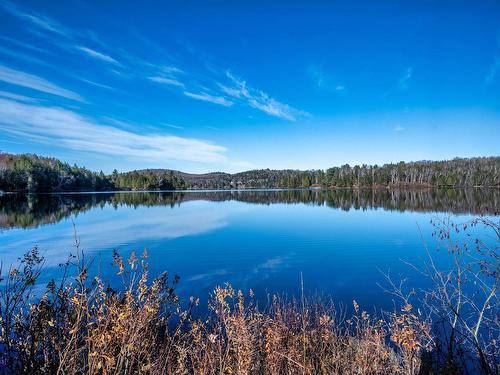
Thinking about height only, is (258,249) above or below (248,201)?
below

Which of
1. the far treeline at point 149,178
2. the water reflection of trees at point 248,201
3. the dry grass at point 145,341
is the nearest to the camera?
the dry grass at point 145,341

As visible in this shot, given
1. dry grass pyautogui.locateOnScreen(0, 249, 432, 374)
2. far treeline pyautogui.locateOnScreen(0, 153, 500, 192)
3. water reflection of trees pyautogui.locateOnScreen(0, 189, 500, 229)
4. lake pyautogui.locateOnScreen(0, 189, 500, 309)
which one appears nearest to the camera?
dry grass pyautogui.locateOnScreen(0, 249, 432, 374)

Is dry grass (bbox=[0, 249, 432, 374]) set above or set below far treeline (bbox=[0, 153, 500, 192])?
below

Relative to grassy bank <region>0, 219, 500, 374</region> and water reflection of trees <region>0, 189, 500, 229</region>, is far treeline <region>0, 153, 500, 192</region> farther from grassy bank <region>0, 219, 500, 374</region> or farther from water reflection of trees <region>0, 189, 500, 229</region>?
grassy bank <region>0, 219, 500, 374</region>

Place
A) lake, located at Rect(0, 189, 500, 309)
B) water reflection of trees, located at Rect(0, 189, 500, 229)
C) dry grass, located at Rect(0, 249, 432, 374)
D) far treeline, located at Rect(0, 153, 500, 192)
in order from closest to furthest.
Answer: dry grass, located at Rect(0, 249, 432, 374)
lake, located at Rect(0, 189, 500, 309)
water reflection of trees, located at Rect(0, 189, 500, 229)
far treeline, located at Rect(0, 153, 500, 192)

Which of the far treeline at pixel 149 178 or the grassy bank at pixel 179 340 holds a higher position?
the far treeline at pixel 149 178

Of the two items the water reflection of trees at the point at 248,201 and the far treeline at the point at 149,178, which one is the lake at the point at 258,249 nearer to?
the water reflection of trees at the point at 248,201

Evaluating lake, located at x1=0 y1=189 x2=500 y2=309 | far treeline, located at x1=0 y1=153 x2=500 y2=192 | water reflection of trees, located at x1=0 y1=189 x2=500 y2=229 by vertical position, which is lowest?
lake, located at x1=0 y1=189 x2=500 y2=309

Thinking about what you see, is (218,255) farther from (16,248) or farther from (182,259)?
(16,248)

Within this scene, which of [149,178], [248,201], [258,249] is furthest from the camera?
[149,178]

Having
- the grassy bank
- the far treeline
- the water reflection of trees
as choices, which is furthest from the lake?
the far treeline

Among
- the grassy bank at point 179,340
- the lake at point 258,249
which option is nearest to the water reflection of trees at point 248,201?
the grassy bank at point 179,340

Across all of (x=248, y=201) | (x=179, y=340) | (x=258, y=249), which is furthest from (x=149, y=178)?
Answer: (x=179, y=340)

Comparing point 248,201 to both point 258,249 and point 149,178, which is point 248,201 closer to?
point 258,249
